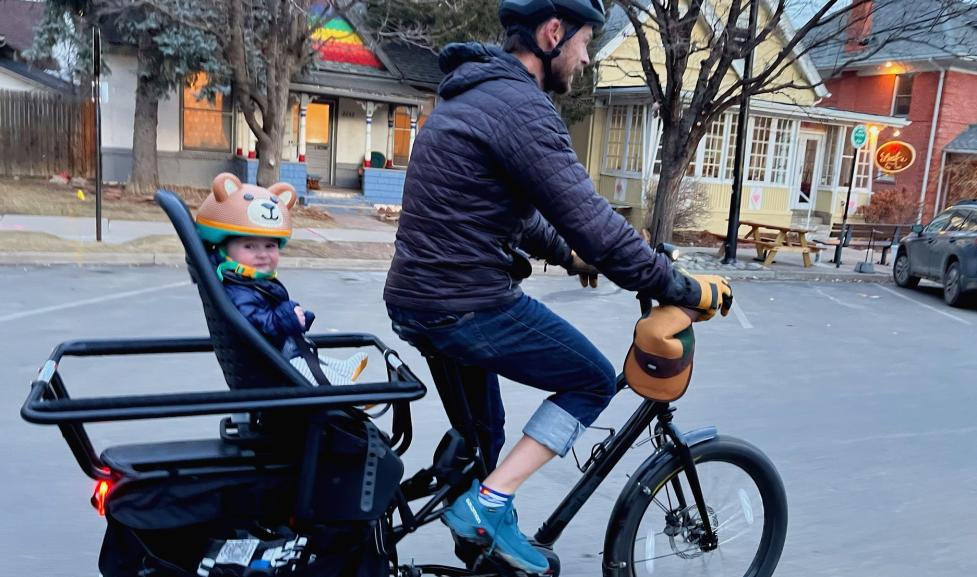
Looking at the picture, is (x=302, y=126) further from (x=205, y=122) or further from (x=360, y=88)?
(x=205, y=122)

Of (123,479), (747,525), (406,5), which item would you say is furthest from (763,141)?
(123,479)

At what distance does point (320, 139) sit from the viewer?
23.8m

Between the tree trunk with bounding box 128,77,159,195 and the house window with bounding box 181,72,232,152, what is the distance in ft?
6.06

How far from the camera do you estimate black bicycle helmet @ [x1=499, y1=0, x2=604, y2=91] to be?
2416 millimetres

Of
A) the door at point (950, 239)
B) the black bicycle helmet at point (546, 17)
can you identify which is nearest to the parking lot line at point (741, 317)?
the door at point (950, 239)

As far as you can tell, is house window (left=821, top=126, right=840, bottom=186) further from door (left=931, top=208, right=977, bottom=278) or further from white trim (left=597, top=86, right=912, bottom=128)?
door (left=931, top=208, right=977, bottom=278)

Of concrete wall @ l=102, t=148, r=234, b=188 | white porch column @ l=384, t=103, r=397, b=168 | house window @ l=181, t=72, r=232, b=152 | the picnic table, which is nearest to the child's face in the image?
the picnic table

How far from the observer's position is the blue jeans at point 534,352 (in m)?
2.55

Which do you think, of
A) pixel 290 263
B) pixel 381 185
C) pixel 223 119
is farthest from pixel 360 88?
pixel 290 263

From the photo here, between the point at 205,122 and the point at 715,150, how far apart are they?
13.6 m

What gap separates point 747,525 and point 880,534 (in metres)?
1.29

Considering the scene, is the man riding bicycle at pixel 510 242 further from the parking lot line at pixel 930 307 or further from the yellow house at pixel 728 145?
the yellow house at pixel 728 145

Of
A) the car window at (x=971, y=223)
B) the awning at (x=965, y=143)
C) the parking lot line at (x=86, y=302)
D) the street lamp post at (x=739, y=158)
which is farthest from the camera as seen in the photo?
the awning at (x=965, y=143)

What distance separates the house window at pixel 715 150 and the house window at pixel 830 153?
4.91m
